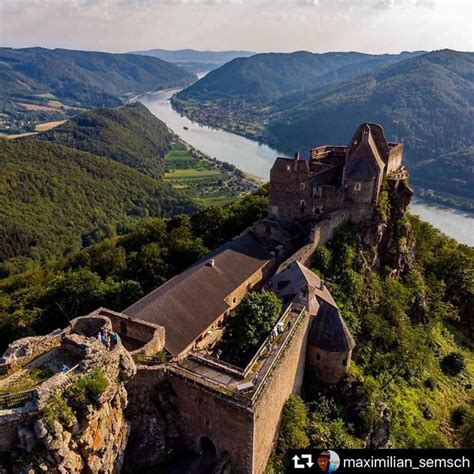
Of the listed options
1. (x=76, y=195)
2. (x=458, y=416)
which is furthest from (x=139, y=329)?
(x=76, y=195)

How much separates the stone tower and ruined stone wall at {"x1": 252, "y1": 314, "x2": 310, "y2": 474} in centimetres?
85

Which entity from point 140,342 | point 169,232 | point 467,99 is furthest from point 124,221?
point 467,99

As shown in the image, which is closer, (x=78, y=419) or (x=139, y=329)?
(x=78, y=419)

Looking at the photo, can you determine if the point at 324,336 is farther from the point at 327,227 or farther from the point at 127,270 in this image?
the point at 127,270

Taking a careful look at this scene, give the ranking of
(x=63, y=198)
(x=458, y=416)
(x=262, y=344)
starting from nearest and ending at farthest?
(x=262, y=344) → (x=458, y=416) → (x=63, y=198)

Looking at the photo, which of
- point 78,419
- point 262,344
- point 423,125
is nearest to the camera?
point 78,419

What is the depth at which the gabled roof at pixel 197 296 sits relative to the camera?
88.0ft

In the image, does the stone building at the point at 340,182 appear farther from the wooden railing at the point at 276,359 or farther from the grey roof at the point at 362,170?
the wooden railing at the point at 276,359

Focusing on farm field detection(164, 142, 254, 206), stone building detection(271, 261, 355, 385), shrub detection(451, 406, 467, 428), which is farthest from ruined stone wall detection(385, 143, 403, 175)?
farm field detection(164, 142, 254, 206)

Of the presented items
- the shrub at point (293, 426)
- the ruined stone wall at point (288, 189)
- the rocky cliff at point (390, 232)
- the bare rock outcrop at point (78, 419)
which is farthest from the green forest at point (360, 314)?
the bare rock outcrop at point (78, 419)

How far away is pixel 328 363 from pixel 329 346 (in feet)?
4.18

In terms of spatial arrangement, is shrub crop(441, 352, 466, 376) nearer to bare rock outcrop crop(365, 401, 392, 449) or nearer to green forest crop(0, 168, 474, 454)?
green forest crop(0, 168, 474, 454)

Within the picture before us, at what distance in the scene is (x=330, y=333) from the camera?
28.4m

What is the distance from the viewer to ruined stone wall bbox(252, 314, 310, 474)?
21594 millimetres
